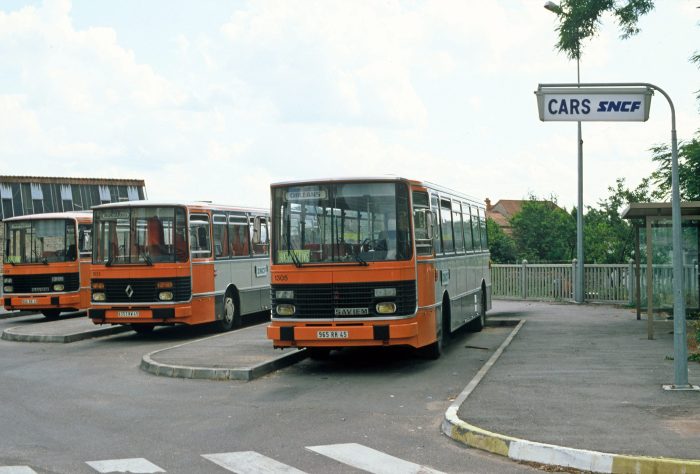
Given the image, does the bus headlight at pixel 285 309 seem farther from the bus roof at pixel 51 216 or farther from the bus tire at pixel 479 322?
the bus roof at pixel 51 216

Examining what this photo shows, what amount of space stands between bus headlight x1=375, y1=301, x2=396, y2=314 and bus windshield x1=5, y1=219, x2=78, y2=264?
14.3 m

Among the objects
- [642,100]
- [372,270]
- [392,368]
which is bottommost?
[392,368]

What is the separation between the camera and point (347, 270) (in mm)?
13961

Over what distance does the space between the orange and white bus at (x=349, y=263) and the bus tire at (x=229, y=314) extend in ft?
25.1

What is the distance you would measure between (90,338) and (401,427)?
12.5 m

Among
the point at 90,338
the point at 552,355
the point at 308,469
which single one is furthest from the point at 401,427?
the point at 90,338

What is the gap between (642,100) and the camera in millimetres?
11258

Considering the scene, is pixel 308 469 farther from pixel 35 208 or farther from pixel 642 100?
pixel 35 208

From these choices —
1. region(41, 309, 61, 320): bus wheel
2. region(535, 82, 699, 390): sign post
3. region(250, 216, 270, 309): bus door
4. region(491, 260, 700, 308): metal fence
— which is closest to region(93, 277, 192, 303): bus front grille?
region(250, 216, 270, 309): bus door

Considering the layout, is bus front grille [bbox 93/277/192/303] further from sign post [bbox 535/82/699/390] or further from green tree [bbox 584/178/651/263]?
green tree [bbox 584/178/651/263]

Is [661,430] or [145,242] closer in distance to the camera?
[661,430]

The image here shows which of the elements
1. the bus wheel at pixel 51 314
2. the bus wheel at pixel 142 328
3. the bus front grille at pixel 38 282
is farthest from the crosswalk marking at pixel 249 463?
the bus wheel at pixel 51 314

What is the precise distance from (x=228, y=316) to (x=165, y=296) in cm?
294

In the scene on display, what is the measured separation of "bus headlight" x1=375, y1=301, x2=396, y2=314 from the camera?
1388 centimetres
